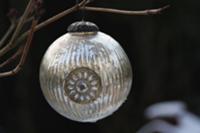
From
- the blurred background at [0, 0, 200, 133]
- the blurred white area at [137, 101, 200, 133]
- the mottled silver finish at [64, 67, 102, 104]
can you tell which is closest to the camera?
the mottled silver finish at [64, 67, 102, 104]

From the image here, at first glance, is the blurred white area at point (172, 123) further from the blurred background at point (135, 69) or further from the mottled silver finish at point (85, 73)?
the mottled silver finish at point (85, 73)

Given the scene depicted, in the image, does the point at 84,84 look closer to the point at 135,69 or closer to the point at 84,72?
the point at 84,72

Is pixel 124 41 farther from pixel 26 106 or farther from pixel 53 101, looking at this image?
pixel 53 101

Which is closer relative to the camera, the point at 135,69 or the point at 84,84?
the point at 84,84

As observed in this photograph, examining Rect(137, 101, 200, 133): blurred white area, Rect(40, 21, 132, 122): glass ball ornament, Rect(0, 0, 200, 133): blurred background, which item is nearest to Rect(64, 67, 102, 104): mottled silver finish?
Rect(40, 21, 132, 122): glass ball ornament

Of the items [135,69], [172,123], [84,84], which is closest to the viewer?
[84,84]

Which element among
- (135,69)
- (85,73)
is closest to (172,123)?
(135,69)

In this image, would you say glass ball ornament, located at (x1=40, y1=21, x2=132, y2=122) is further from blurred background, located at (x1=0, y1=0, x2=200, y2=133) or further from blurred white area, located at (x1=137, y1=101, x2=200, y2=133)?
blurred background, located at (x1=0, y1=0, x2=200, y2=133)
